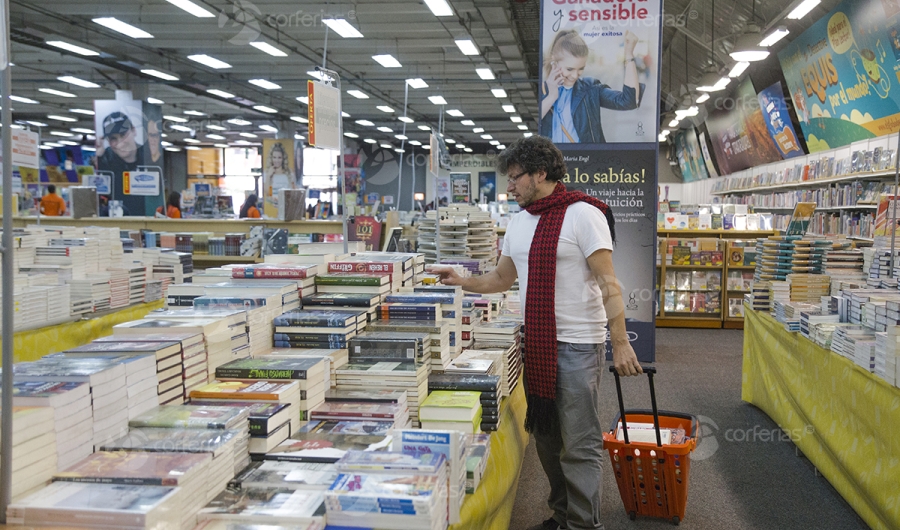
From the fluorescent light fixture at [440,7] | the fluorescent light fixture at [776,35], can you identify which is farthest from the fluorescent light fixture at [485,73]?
the fluorescent light fixture at [776,35]

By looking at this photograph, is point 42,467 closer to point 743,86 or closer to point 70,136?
point 743,86

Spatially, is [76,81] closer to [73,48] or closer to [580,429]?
[73,48]

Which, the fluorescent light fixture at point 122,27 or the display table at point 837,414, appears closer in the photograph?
the display table at point 837,414

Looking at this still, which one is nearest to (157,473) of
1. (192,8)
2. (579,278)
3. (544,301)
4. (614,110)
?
(544,301)

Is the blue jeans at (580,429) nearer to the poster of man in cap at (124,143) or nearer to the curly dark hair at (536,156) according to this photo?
the curly dark hair at (536,156)

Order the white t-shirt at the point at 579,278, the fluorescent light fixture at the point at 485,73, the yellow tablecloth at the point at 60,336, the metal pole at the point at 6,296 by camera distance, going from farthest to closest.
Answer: the fluorescent light fixture at the point at 485,73
the yellow tablecloth at the point at 60,336
the white t-shirt at the point at 579,278
the metal pole at the point at 6,296

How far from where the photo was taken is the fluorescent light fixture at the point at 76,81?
16.2 metres

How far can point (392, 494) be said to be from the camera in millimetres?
1629

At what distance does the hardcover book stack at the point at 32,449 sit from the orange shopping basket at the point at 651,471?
2.23 meters

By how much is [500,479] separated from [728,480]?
2.02 m

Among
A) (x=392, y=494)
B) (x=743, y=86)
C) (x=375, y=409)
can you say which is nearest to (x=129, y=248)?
(x=375, y=409)

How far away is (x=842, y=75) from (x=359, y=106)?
14.7m

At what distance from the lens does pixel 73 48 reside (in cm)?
1298

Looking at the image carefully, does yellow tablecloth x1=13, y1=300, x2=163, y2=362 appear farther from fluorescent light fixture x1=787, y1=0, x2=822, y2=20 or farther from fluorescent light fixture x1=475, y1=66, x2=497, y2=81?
fluorescent light fixture x1=475, y1=66, x2=497, y2=81
